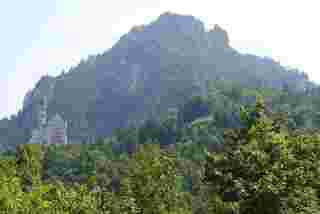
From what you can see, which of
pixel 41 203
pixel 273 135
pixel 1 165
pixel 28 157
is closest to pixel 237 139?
pixel 273 135

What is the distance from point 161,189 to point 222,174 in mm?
10153

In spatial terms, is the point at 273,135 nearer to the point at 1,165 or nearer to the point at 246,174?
the point at 246,174

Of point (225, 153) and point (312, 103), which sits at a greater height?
point (312, 103)

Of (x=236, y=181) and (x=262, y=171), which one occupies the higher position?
(x=262, y=171)

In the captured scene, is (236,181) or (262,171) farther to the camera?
(262,171)

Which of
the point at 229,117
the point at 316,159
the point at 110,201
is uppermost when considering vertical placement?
the point at 229,117

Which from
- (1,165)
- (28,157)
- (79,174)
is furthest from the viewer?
(79,174)

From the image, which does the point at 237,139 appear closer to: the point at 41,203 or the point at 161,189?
the point at 161,189

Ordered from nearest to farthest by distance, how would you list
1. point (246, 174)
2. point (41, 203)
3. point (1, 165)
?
1. point (246, 174)
2. point (41, 203)
3. point (1, 165)

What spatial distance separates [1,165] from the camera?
5094cm

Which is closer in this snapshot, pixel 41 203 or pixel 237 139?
pixel 237 139

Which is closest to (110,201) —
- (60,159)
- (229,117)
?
(60,159)

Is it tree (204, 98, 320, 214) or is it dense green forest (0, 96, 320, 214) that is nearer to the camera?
tree (204, 98, 320, 214)

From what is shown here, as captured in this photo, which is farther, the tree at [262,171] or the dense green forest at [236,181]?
the dense green forest at [236,181]
